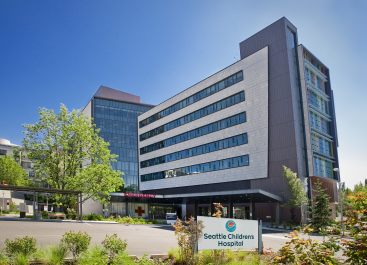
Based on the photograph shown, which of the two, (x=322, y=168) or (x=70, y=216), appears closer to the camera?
(x=70, y=216)

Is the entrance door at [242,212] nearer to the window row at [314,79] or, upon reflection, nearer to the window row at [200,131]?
the window row at [200,131]

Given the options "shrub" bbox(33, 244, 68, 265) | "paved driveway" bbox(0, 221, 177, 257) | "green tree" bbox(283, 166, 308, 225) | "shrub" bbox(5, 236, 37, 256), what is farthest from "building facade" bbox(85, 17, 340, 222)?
"shrub" bbox(5, 236, 37, 256)

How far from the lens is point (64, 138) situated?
3875cm

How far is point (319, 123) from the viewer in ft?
158

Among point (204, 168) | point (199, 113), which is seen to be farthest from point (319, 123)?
point (199, 113)

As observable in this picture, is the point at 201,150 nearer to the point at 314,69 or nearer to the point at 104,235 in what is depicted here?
the point at 314,69

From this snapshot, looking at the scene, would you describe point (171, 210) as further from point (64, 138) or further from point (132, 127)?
point (64, 138)

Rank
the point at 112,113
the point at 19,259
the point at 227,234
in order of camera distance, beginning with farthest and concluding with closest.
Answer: the point at 112,113, the point at 227,234, the point at 19,259

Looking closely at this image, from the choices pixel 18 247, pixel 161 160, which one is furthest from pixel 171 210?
pixel 18 247

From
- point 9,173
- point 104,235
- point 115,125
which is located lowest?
point 104,235

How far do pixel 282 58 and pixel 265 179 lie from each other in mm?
18592

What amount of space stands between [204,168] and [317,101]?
2274 centimetres

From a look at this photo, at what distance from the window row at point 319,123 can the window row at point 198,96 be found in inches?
517

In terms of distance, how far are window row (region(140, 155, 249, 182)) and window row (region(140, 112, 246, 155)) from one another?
19.2 ft
